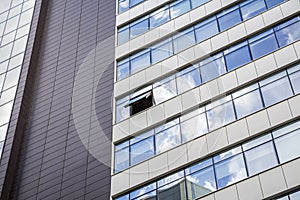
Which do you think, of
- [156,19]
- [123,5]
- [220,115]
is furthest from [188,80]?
[123,5]

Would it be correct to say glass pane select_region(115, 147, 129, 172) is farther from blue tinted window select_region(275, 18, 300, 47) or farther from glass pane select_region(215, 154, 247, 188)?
blue tinted window select_region(275, 18, 300, 47)

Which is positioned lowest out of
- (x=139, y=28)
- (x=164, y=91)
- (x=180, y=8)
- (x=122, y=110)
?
(x=122, y=110)

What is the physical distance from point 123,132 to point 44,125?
920 centimetres

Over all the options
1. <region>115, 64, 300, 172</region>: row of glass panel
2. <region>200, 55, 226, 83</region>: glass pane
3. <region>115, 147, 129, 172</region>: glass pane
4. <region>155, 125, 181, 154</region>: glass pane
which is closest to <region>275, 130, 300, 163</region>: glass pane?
<region>115, 64, 300, 172</region>: row of glass panel

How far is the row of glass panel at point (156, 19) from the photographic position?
119 ft

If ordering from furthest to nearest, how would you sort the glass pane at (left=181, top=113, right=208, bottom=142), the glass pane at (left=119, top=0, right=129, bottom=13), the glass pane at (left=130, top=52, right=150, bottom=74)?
the glass pane at (left=119, top=0, right=129, bottom=13) < the glass pane at (left=130, top=52, right=150, bottom=74) < the glass pane at (left=181, top=113, right=208, bottom=142)

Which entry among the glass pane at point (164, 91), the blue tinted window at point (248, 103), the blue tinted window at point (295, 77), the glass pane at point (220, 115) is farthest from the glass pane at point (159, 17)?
the blue tinted window at point (295, 77)

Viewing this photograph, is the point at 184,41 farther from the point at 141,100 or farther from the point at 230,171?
the point at 230,171

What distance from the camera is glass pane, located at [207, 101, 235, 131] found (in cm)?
2886

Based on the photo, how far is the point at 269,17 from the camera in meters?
31.6

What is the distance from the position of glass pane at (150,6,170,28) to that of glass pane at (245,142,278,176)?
1268 centimetres

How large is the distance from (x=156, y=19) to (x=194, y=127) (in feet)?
33.3

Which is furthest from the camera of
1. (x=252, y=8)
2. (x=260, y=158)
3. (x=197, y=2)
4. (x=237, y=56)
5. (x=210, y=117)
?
(x=197, y=2)

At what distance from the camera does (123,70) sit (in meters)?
35.6
